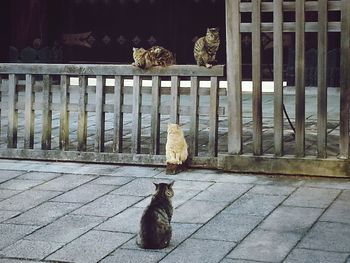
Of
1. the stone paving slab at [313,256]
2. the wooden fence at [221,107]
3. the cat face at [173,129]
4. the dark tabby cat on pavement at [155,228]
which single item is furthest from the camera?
the cat face at [173,129]

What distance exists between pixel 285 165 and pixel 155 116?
1.69 meters

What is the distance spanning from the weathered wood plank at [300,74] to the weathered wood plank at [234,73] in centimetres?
65

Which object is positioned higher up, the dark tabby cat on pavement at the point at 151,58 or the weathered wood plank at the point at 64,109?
the dark tabby cat on pavement at the point at 151,58

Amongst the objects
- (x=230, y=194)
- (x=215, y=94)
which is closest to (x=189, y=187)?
(x=230, y=194)

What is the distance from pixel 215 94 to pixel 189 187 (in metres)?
1.30

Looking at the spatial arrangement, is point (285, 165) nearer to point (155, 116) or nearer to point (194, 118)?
point (194, 118)

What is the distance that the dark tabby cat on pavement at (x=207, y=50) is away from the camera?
795cm

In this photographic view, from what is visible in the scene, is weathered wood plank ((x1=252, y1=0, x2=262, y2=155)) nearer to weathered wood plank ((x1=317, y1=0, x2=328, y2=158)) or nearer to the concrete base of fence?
weathered wood plank ((x1=317, y1=0, x2=328, y2=158))

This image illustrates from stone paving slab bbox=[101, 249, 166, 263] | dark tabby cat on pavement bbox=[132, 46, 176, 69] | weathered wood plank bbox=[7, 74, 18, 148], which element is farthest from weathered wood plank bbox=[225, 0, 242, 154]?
stone paving slab bbox=[101, 249, 166, 263]

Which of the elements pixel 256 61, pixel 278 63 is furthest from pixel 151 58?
pixel 278 63

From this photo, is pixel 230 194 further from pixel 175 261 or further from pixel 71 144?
pixel 71 144

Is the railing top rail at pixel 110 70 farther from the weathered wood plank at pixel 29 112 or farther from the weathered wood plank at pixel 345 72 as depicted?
the weathered wood plank at pixel 345 72

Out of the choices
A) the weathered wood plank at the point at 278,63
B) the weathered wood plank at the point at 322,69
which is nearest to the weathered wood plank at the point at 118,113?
the weathered wood plank at the point at 278,63

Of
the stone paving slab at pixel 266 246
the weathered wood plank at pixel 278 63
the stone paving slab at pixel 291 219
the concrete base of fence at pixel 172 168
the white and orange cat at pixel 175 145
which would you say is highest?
the weathered wood plank at pixel 278 63
